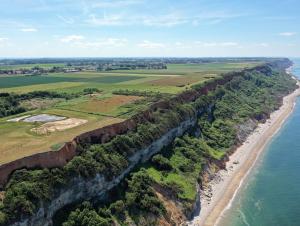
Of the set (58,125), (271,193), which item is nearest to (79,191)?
(58,125)

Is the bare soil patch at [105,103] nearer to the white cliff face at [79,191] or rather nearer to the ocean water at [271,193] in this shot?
the white cliff face at [79,191]

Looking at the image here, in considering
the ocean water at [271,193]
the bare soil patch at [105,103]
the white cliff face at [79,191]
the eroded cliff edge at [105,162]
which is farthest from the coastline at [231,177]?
the bare soil patch at [105,103]

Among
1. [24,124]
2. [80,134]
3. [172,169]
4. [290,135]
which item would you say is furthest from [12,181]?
[290,135]

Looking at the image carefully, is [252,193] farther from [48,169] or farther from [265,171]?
[48,169]

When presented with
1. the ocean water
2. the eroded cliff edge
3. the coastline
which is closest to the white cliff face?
the eroded cliff edge

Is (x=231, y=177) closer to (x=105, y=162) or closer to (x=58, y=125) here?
(x=105, y=162)

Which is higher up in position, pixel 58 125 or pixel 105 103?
pixel 58 125
